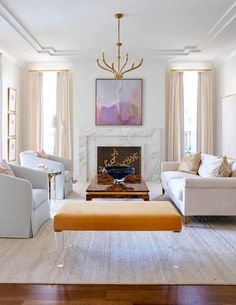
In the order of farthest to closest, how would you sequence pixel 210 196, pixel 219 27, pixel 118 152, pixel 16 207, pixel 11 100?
pixel 118 152, pixel 11 100, pixel 219 27, pixel 210 196, pixel 16 207

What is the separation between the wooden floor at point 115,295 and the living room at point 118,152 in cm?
2

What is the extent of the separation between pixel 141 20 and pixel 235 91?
2713 mm

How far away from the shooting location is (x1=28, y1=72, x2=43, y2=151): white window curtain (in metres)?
8.88

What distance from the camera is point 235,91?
24.3 ft

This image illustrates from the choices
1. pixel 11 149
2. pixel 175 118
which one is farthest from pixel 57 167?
pixel 175 118

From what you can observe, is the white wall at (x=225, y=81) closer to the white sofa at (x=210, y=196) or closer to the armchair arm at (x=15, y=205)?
the white sofa at (x=210, y=196)

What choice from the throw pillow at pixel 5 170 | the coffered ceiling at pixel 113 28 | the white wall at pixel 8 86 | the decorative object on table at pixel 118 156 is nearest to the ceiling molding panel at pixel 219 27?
the coffered ceiling at pixel 113 28

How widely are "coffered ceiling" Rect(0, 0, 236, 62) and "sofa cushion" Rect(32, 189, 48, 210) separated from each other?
2.56 metres

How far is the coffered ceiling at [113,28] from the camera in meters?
5.12

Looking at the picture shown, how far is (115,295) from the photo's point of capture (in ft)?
8.87

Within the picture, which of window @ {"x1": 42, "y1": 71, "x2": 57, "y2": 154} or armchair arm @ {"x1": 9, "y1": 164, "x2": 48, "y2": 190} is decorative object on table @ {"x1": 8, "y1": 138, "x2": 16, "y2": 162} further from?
armchair arm @ {"x1": 9, "y1": 164, "x2": 48, "y2": 190}

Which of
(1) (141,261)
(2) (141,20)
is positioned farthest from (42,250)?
(2) (141,20)

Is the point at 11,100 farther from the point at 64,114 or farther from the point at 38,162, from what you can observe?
the point at 38,162

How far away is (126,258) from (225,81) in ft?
19.0
